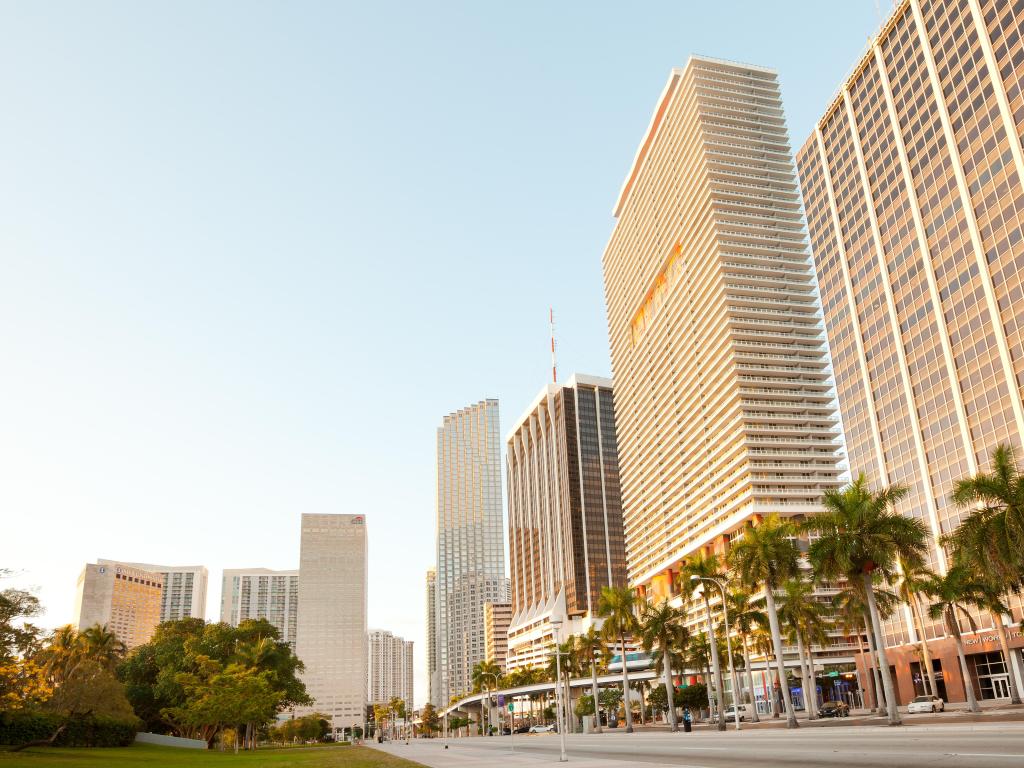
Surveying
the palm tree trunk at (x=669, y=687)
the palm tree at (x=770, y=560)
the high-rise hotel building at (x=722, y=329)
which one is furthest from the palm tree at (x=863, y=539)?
the high-rise hotel building at (x=722, y=329)

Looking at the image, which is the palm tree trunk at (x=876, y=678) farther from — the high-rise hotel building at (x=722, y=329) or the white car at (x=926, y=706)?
the high-rise hotel building at (x=722, y=329)

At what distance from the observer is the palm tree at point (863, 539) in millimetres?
49344

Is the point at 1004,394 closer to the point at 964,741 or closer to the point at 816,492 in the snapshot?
the point at 816,492

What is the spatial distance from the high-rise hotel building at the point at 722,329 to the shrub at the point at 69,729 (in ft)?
313

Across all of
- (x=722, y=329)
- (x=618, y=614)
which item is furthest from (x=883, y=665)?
(x=722, y=329)

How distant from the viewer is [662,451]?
172625mm

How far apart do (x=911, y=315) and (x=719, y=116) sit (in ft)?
222

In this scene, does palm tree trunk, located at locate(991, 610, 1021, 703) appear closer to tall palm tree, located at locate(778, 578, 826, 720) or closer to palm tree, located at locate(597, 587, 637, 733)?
tall palm tree, located at locate(778, 578, 826, 720)

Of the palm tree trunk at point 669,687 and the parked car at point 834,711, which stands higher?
the palm tree trunk at point 669,687

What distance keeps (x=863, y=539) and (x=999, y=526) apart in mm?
7408

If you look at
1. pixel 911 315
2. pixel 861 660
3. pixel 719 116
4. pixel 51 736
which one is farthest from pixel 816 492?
pixel 51 736

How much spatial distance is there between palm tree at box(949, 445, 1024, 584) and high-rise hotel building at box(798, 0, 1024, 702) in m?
43.5

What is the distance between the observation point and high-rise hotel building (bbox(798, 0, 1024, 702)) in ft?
292

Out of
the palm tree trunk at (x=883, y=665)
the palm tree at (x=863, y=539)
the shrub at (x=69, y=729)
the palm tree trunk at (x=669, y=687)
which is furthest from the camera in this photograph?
the palm tree trunk at (x=669, y=687)
